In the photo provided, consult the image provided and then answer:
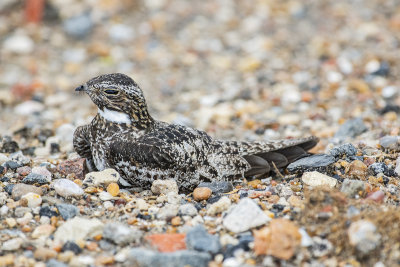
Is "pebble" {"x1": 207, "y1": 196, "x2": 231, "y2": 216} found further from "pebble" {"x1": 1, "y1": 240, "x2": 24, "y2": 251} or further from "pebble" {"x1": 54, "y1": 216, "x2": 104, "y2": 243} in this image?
"pebble" {"x1": 1, "y1": 240, "x2": 24, "y2": 251}

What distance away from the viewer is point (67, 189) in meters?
4.97

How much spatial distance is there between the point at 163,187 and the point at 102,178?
0.56 m

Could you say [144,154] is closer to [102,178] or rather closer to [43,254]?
[102,178]

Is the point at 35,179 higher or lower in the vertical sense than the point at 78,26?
lower

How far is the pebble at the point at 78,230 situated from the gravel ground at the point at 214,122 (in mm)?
10

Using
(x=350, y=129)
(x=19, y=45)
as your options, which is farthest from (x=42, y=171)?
(x=19, y=45)

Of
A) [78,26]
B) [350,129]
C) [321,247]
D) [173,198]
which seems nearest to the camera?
[321,247]

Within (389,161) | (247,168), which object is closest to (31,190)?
(247,168)

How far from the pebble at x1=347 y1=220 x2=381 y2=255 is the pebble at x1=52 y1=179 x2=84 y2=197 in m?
2.33

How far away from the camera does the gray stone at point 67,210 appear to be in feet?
15.2

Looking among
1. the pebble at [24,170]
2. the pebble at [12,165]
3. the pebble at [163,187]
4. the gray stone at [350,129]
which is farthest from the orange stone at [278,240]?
the gray stone at [350,129]

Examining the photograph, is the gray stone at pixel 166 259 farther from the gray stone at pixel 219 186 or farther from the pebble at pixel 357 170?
the pebble at pixel 357 170

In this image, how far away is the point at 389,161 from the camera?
5.68 m

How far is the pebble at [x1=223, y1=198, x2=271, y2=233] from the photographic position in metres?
4.32
